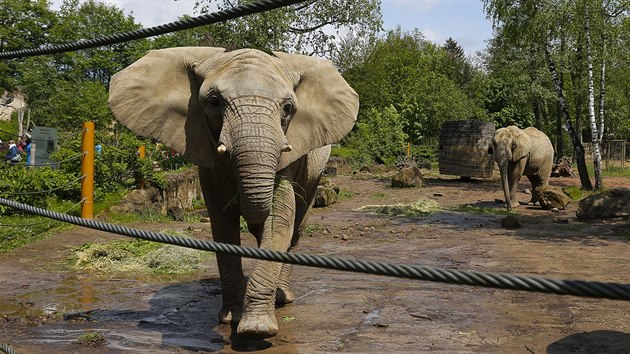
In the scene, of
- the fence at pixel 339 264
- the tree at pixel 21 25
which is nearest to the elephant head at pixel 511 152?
the fence at pixel 339 264

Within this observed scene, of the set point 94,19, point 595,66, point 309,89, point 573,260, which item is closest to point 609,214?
point 573,260

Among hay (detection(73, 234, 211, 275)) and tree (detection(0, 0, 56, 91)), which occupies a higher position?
tree (detection(0, 0, 56, 91))

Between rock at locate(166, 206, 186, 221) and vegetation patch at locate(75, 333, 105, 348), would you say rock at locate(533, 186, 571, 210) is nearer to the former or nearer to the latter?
rock at locate(166, 206, 186, 221)

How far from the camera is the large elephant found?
433 centimetres

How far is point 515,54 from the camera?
31234 millimetres

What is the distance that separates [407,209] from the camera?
15.5 meters

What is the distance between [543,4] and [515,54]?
10.0m

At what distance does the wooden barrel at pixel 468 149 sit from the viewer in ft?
78.8

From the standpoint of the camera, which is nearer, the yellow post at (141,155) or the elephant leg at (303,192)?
the elephant leg at (303,192)

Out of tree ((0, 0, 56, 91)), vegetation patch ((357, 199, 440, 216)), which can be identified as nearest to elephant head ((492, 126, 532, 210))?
vegetation patch ((357, 199, 440, 216))

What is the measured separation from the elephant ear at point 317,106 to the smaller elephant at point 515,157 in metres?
10.9

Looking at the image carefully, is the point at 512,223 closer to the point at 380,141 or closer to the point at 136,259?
the point at 136,259

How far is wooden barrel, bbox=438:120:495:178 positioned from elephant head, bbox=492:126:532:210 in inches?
295

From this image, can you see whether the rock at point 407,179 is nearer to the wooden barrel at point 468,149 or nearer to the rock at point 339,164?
the wooden barrel at point 468,149
